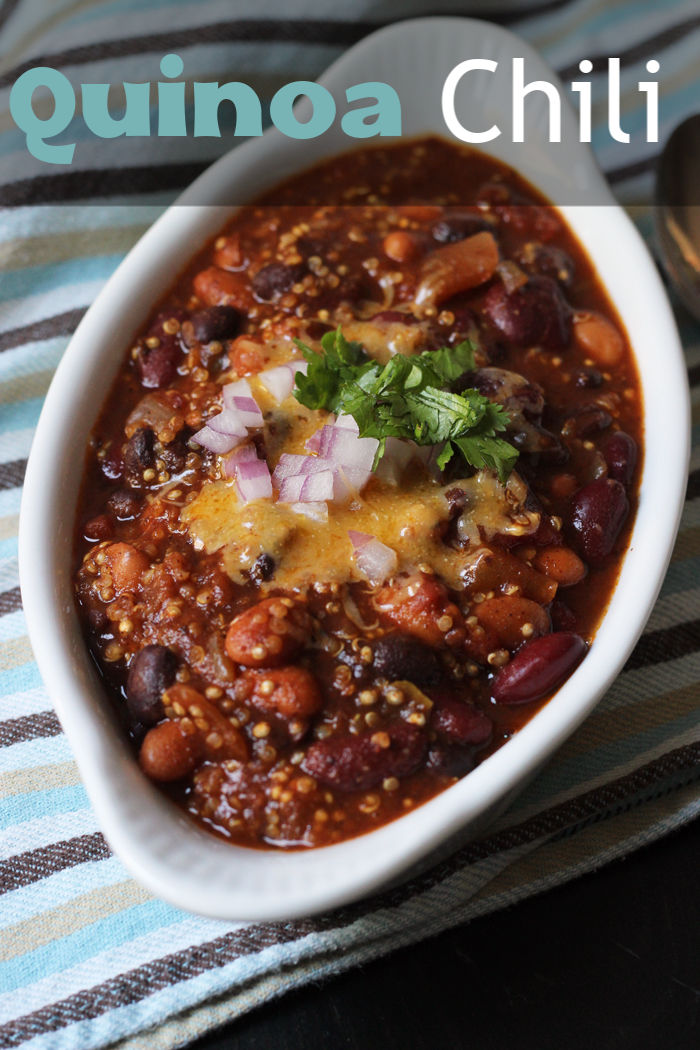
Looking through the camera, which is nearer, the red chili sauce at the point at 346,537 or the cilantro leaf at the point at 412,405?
the red chili sauce at the point at 346,537

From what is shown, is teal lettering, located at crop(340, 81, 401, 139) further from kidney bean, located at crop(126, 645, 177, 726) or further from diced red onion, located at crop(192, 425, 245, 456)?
kidney bean, located at crop(126, 645, 177, 726)

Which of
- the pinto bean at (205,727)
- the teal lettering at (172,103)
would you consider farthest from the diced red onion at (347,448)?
the teal lettering at (172,103)

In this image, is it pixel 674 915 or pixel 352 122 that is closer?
pixel 674 915

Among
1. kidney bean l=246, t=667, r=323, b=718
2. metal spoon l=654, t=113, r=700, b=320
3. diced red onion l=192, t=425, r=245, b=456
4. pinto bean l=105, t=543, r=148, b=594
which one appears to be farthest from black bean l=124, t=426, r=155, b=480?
metal spoon l=654, t=113, r=700, b=320

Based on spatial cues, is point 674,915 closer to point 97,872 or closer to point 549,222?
point 97,872

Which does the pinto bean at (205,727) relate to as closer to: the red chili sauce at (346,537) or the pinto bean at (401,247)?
the red chili sauce at (346,537)

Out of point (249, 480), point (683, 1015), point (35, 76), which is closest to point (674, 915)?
point (683, 1015)
